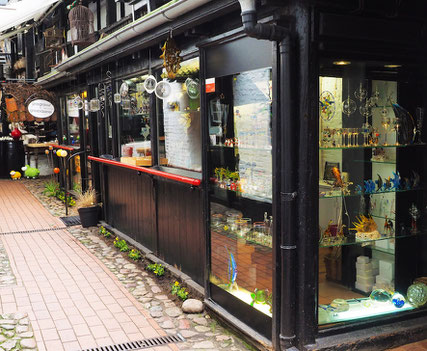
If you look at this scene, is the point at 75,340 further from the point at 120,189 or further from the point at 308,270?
the point at 120,189

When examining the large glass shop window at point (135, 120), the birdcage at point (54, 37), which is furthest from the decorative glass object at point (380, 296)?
the birdcage at point (54, 37)

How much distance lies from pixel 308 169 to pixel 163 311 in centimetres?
265

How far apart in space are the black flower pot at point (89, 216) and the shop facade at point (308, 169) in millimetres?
4578

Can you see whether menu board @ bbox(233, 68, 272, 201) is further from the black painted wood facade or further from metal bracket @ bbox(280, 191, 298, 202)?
the black painted wood facade

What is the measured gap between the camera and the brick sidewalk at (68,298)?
491 centimetres

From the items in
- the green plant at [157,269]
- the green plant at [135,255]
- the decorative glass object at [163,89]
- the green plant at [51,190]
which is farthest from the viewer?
→ the green plant at [51,190]

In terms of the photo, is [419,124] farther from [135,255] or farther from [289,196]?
[135,255]

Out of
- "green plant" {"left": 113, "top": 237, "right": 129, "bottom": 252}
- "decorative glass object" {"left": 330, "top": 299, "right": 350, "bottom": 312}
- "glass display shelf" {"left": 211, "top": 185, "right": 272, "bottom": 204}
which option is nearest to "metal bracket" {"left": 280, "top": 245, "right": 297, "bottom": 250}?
"glass display shelf" {"left": 211, "top": 185, "right": 272, "bottom": 204}

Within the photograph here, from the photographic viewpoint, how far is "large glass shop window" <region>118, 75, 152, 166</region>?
771 cm

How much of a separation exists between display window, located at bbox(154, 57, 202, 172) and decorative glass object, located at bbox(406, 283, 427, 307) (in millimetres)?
2733

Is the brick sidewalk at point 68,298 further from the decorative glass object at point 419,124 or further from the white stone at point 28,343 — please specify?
the decorative glass object at point 419,124

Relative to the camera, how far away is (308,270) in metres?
3.97

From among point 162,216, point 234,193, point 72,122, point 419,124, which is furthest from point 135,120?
point 72,122

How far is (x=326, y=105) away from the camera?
4363 millimetres
